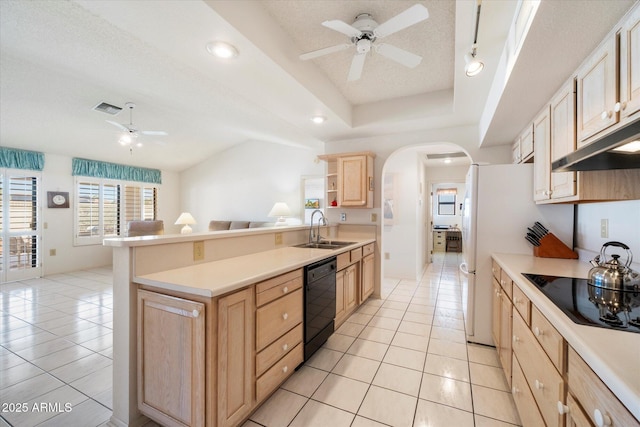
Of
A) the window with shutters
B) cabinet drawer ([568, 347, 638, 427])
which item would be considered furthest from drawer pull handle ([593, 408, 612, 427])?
the window with shutters

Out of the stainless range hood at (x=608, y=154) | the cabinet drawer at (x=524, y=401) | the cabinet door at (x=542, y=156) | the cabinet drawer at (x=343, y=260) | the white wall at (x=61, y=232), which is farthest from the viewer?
the white wall at (x=61, y=232)

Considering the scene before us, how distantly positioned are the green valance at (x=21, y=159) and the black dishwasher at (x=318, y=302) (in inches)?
238

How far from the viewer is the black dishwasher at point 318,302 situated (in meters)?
2.02

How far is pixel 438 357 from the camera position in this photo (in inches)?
90.4

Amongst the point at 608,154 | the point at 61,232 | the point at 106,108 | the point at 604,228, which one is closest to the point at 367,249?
the point at 604,228

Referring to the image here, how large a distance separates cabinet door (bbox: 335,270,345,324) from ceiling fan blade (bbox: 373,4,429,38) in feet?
6.48

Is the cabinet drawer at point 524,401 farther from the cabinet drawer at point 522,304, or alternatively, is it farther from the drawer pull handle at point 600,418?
the drawer pull handle at point 600,418

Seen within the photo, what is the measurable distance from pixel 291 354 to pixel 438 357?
1312mm

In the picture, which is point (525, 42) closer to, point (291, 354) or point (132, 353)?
point (291, 354)

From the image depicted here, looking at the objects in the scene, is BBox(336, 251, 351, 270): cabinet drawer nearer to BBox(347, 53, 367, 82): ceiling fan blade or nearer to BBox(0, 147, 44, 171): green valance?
BBox(347, 53, 367, 82): ceiling fan blade

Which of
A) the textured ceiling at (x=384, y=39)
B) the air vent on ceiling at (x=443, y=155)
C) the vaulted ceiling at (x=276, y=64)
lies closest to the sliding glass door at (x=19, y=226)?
the vaulted ceiling at (x=276, y=64)

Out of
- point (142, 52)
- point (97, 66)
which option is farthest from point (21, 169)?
point (142, 52)

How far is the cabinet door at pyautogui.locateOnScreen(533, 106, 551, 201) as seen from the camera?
6.42 feet

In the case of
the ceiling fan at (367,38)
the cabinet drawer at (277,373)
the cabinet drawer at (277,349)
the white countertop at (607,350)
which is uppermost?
the ceiling fan at (367,38)
